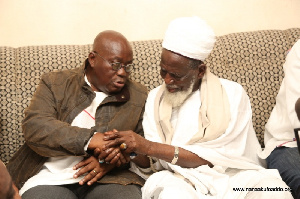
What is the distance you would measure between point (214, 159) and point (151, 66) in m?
1.01

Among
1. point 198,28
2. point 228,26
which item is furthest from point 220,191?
point 228,26

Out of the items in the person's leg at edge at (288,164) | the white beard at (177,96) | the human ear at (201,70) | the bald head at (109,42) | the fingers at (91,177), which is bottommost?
the fingers at (91,177)

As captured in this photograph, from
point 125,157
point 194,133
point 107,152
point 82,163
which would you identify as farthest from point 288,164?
point 82,163

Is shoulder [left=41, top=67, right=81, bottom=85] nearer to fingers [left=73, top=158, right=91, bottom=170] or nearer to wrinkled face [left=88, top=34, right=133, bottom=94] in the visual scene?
wrinkled face [left=88, top=34, right=133, bottom=94]

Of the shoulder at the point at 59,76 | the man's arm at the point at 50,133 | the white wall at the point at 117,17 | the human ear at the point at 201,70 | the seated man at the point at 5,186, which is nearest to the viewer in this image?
the seated man at the point at 5,186

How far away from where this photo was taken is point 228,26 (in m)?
3.93

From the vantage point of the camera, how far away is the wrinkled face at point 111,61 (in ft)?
9.57

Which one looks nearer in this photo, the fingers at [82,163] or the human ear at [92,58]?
the fingers at [82,163]

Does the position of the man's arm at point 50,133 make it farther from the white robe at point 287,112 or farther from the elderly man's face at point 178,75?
the white robe at point 287,112

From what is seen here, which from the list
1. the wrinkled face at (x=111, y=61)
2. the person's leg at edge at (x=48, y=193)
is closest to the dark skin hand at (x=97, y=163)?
the person's leg at edge at (x=48, y=193)

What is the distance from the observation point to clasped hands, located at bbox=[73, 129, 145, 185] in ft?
8.61

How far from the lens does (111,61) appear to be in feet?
9.58

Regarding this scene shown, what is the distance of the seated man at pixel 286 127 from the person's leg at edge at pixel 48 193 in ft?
4.34

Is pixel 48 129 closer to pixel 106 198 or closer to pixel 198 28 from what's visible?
pixel 106 198
